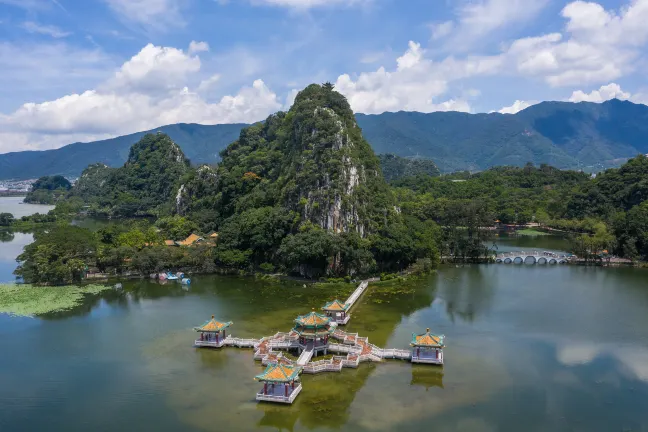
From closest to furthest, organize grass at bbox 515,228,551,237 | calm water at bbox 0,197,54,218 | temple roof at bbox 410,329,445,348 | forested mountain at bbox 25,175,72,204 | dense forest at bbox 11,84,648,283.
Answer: temple roof at bbox 410,329,445,348 → dense forest at bbox 11,84,648,283 → grass at bbox 515,228,551,237 → calm water at bbox 0,197,54,218 → forested mountain at bbox 25,175,72,204

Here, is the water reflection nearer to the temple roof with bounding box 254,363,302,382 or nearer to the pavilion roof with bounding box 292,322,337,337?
the pavilion roof with bounding box 292,322,337,337

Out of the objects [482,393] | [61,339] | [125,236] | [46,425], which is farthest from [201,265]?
[482,393]

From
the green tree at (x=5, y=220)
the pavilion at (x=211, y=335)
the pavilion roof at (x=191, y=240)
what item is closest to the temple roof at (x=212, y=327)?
the pavilion at (x=211, y=335)

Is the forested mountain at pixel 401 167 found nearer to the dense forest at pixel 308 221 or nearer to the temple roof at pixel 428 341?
the dense forest at pixel 308 221

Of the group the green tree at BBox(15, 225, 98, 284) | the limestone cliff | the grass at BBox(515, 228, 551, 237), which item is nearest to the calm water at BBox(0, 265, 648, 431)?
the green tree at BBox(15, 225, 98, 284)

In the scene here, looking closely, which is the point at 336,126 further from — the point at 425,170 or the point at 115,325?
the point at 425,170
